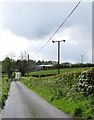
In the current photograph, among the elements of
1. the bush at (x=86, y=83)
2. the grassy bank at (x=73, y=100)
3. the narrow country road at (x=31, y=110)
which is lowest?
the narrow country road at (x=31, y=110)

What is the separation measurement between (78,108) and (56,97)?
970 centimetres

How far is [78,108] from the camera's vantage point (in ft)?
66.6

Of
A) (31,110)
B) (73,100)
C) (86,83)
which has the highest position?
(86,83)

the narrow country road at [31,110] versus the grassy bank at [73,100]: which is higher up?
the grassy bank at [73,100]

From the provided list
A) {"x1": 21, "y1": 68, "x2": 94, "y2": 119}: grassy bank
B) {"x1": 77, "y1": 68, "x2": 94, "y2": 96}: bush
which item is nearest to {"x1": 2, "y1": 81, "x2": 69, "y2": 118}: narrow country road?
{"x1": 21, "y1": 68, "x2": 94, "y2": 119}: grassy bank

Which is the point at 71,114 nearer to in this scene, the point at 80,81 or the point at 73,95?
the point at 73,95

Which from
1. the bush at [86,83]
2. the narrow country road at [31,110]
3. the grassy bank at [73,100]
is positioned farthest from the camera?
the bush at [86,83]

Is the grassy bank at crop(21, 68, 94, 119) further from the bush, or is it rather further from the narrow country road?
the narrow country road

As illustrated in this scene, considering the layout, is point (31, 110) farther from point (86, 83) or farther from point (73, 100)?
point (86, 83)

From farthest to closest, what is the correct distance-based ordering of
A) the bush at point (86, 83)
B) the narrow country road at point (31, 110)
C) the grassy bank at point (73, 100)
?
the bush at point (86, 83) < the narrow country road at point (31, 110) < the grassy bank at point (73, 100)

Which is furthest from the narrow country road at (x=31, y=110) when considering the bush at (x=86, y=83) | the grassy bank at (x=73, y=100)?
the bush at (x=86, y=83)

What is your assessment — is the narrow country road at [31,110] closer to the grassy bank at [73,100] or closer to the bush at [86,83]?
the grassy bank at [73,100]

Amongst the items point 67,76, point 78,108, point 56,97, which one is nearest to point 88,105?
point 78,108

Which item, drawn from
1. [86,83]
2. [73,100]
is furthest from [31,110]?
[86,83]
